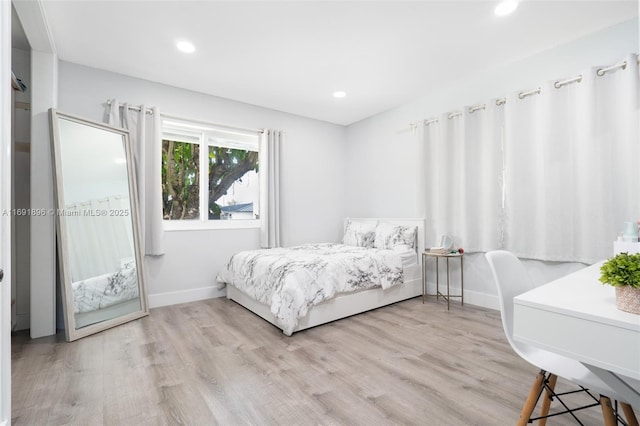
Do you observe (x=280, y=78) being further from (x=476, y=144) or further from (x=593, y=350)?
(x=593, y=350)

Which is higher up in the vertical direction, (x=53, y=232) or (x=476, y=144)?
(x=476, y=144)

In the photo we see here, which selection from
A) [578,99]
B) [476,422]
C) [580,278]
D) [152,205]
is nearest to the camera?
[580,278]

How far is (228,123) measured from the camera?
3.98 meters

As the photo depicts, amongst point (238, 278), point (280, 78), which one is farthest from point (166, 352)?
point (280, 78)

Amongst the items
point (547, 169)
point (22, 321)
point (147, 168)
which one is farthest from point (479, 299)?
point (22, 321)

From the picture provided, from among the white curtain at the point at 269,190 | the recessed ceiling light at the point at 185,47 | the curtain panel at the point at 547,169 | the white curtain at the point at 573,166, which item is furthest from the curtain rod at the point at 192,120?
the white curtain at the point at 573,166

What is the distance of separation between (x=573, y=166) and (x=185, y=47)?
364cm

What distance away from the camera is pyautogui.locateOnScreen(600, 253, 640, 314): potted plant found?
814 mm

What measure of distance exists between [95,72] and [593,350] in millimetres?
4251

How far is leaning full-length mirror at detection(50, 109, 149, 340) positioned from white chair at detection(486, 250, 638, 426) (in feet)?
10.4

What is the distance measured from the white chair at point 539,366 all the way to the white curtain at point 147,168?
10.8 ft

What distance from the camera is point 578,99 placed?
8.70 feet

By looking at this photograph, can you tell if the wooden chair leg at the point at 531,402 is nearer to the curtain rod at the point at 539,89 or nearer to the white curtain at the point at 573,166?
the white curtain at the point at 573,166

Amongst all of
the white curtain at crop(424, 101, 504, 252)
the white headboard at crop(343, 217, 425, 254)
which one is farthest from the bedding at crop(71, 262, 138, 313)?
the white curtain at crop(424, 101, 504, 252)
